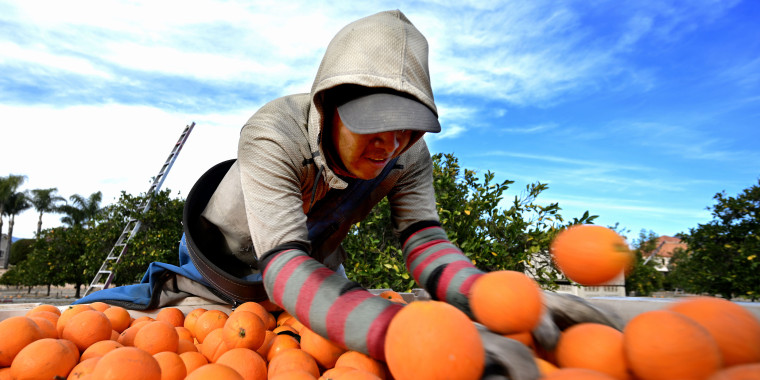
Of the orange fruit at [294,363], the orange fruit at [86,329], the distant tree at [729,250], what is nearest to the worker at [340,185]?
the orange fruit at [294,363]

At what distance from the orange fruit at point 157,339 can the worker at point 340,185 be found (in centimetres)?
42

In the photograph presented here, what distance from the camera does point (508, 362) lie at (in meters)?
1.06

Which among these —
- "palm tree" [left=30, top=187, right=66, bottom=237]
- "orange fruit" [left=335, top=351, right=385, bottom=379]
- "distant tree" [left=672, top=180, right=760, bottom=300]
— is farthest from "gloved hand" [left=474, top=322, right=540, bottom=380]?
"palm tree" [left=30, top=187, right=66, bottom=237]

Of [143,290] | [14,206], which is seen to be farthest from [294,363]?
[14,206]

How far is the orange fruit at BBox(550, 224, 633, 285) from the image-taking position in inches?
56.1

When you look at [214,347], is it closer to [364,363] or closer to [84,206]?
[364,363]

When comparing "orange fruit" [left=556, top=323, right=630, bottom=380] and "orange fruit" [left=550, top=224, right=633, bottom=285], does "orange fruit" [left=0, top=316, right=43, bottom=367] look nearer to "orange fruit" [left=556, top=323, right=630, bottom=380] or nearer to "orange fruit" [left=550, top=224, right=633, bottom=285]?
"orange fruit" [left=556, top=323, right=630, bottom=380]

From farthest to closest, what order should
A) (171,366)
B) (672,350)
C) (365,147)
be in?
(365,147), (171,366), (672,350)

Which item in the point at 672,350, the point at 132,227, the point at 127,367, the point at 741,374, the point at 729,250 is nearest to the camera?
the point at 741,374

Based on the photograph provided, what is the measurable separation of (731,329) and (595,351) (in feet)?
1.09

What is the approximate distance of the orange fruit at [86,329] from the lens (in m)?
1.72

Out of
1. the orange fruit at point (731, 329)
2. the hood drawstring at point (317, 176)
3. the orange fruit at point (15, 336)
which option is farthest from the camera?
the hood drawstring at point (317, 176)

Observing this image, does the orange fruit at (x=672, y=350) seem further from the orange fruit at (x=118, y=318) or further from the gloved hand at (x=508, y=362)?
the orange fruit at (x=118, y=318)

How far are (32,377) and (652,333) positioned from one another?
180 centimetres
